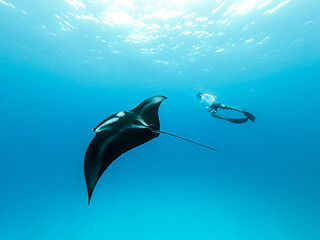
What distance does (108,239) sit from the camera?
1623 centimetres

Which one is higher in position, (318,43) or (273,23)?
(318,43)

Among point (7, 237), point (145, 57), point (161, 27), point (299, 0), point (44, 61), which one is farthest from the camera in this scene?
point (44, 61)

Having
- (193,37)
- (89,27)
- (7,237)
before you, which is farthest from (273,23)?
(7,237)

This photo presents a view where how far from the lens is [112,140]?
280 cm

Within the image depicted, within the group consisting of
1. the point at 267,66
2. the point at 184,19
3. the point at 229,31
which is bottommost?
the point at 184,19

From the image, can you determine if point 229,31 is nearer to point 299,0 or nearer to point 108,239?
point 299,0

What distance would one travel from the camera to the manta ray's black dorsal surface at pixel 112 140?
2407mm

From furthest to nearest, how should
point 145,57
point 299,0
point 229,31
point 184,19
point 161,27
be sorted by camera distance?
point 145,57 < point 229,31 < point 161,27 < point 184,19 < point 299,0

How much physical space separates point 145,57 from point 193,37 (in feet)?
21.8

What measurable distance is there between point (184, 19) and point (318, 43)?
17162 millimetres

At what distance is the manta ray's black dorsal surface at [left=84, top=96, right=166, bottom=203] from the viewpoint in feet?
7.90

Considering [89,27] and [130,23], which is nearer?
[130,23]

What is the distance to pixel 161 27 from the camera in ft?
48.1

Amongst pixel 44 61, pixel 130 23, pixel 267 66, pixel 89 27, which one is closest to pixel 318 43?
pixel 267 66
